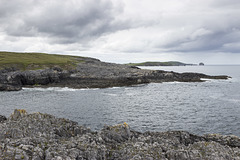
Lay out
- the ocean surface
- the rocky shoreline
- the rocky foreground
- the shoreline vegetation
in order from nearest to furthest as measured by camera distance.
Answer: the rocky foreground, the ocean surface, the shoreline vegetation, the rocky shoreline

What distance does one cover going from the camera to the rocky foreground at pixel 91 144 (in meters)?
14.0

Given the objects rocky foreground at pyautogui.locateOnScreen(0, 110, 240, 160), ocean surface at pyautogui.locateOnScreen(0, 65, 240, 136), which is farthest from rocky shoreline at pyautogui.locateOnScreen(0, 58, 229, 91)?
rocky foreground at pyautogui.locateOnScreen(0, 110, 240, 160)

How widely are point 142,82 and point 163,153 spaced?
78.7 metres

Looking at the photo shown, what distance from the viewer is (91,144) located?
627 inches

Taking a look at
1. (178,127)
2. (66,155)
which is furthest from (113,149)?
(178,127)

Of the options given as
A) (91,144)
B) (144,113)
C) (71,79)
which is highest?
(71,79)

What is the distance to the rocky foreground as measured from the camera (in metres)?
14.0

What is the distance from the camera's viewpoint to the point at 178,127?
33656 mm

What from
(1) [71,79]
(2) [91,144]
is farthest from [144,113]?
(1) [71,79]

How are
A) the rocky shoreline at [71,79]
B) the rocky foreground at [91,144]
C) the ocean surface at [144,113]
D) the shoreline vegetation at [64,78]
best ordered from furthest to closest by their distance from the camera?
the rocky shoreline at [71,79]
the shoreline vegetation at [64,78]
the ocean surface at [144,113]
the rocky foreground at [91,144]

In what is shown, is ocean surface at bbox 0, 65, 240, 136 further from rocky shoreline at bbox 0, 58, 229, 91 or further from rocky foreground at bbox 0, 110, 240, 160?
rocky shoreline at bbox 0, 58, 229, 91

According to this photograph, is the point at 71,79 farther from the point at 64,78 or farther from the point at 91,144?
the point at 91,144

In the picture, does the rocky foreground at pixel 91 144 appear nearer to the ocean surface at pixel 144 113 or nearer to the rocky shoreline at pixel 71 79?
the ocean surface at pixel 144 113

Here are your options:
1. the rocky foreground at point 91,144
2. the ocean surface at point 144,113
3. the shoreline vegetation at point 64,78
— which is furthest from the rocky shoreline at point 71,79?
the rocky foreground at point 91,144
